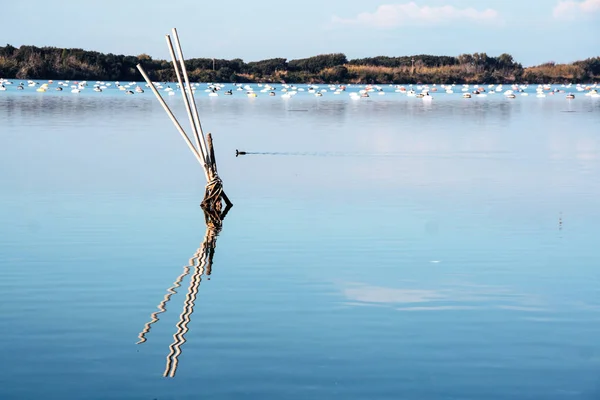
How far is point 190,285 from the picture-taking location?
49.8 ft

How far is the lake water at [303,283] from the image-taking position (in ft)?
35.0

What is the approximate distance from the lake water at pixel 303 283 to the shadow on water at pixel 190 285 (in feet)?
→ 0.20

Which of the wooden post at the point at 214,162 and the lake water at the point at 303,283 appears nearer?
the lake water at the point at 303,283

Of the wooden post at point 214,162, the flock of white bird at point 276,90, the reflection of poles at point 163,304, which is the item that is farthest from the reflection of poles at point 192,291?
the flock of white bird at point 276,90

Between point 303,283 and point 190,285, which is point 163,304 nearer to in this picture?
point 190,285

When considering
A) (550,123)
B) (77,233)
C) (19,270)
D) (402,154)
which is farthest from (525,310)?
(550,123)

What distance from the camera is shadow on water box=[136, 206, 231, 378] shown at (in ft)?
37.7

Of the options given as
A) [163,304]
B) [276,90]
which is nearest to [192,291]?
[163,304]

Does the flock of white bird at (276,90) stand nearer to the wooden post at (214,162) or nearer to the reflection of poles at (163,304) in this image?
the wooden post at (214,162)

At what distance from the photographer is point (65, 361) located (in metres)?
11.0

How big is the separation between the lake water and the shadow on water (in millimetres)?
62

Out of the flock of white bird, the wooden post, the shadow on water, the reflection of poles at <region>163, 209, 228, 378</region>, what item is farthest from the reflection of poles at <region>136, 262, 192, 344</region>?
the flock of white bird

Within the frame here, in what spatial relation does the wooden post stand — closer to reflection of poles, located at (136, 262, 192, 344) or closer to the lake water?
the lake water

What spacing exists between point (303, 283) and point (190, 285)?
66.1 inches
